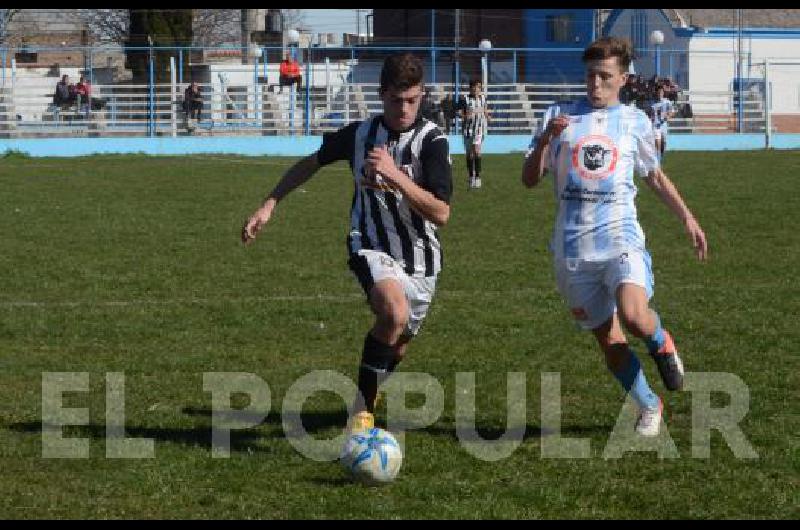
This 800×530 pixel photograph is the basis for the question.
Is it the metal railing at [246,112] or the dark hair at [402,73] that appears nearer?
the dark hair at [402,73]

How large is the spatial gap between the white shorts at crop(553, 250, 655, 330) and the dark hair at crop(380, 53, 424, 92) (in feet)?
3.81

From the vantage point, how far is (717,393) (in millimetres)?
7961

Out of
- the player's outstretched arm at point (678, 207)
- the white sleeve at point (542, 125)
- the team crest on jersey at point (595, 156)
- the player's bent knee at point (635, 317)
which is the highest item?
the white sleeve at point (542, 125)

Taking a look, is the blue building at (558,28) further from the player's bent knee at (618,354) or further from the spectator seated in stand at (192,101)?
the player's bent knee at (618,354)

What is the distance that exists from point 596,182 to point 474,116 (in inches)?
762

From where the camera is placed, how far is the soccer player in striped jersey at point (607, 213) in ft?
22.6

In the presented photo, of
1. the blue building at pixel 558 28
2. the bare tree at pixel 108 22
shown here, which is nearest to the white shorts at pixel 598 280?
the blue building at pixel 558 28

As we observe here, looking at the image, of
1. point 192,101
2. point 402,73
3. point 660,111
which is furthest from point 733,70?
point 402,73

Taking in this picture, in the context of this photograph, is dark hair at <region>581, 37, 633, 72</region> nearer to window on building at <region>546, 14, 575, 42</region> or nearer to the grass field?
the grass field

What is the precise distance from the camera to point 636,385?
7070mm

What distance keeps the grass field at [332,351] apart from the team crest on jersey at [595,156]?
1297 mm

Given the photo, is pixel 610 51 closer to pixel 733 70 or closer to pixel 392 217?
pixel 392 217

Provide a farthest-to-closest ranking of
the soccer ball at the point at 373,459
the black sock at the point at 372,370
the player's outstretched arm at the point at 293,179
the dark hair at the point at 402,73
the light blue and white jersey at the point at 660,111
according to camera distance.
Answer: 1. the light blue and white jersey at the point at 660,111
2. the player's outstretched arm at the point at 293,179
3. the black sock at the point at 372,370
4. the dark hair at the point at 402,73
5. the soccer ball at the point at 373,459

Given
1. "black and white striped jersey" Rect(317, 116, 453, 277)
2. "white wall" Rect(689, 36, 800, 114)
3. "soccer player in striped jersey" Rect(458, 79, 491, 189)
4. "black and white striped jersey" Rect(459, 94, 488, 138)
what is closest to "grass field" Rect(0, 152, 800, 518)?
"black and white striped jersey" Rect(317, 116, 453, 277)
